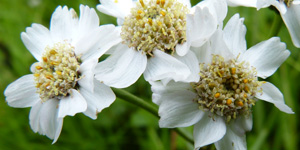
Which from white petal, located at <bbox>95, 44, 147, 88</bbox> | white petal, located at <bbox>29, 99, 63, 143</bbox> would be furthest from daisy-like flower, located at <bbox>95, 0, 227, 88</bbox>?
white petal, located at <bbox>29, 99, 63, 143</bbox>

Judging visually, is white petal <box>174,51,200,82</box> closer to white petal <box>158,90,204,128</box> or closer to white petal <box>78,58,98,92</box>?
white petal <box>158,90,204,128</box>

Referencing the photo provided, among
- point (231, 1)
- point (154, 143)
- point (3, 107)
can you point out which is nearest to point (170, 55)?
point (231, 1)

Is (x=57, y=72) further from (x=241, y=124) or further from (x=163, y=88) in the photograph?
(x=241, y=124)

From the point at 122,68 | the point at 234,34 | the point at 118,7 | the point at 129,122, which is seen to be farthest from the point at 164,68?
the point at 129,122

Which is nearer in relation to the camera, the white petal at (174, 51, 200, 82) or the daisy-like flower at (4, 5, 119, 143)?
the white petal at (174, 51, 200, 82)

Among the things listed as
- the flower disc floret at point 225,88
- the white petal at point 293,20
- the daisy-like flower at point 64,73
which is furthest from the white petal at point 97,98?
the white petal at point 293,20

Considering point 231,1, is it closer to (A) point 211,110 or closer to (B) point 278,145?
(A) point 211,110
